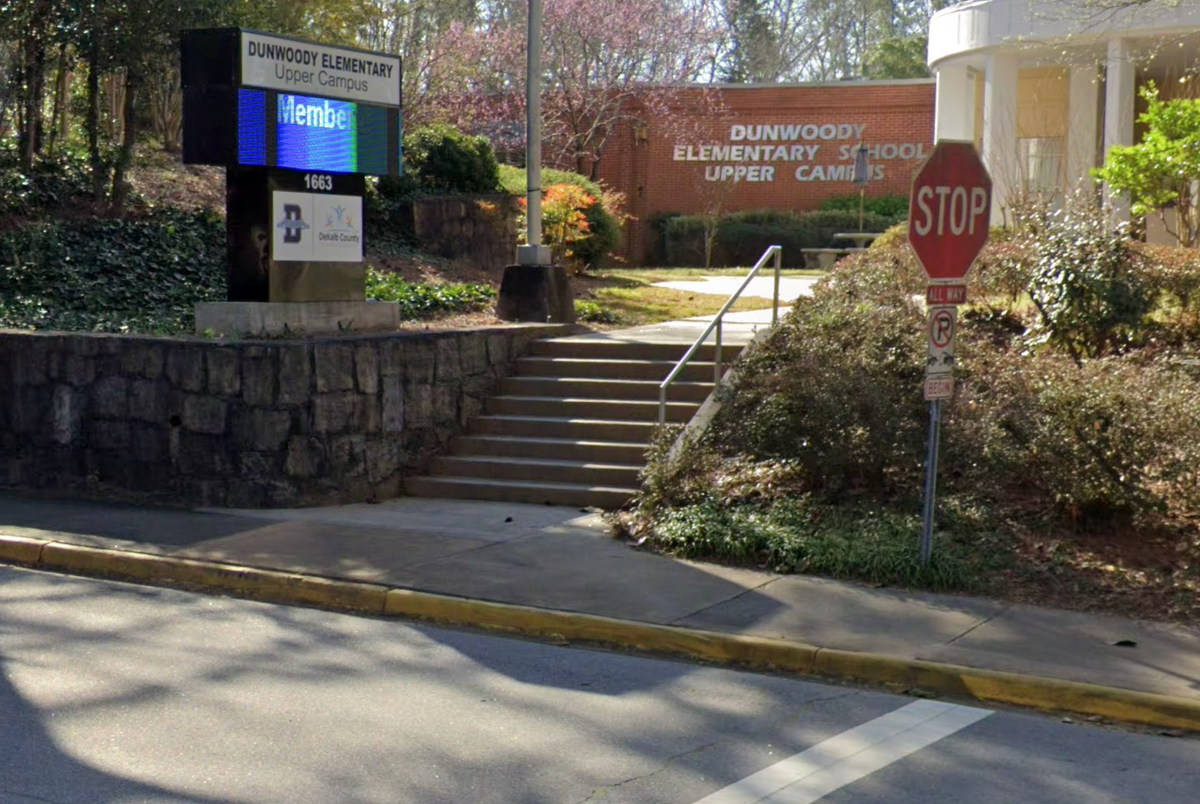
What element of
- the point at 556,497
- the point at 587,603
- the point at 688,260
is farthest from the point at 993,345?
the point at 688,260

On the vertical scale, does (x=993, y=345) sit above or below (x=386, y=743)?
above

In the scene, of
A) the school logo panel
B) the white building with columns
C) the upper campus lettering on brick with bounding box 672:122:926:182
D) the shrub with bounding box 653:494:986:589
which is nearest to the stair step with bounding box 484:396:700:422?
the school logo panel

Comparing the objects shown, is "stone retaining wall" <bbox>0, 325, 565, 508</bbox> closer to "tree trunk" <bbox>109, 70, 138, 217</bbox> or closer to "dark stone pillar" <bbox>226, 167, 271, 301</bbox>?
"dark stone pillar" <bbox>226, 167, 271, 301</bbox>

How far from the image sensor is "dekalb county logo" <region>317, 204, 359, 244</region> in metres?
12.7

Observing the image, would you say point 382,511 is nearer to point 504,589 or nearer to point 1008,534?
point 504,589

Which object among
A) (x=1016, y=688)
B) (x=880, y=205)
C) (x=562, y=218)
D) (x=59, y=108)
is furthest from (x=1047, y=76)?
(x=1016, y=688)

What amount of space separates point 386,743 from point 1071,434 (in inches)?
217

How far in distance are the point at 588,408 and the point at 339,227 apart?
2.88 meters

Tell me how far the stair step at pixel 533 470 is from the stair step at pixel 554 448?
0.19ft

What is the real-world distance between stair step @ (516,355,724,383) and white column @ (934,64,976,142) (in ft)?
45.9

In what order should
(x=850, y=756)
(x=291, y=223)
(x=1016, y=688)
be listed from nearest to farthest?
(x=850, y=756)
(x=1016, y=688)
(x=291, y=223)

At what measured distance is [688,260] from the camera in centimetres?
3369

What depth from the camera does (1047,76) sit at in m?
26.2

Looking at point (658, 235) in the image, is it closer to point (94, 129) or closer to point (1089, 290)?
point (94, 129)
